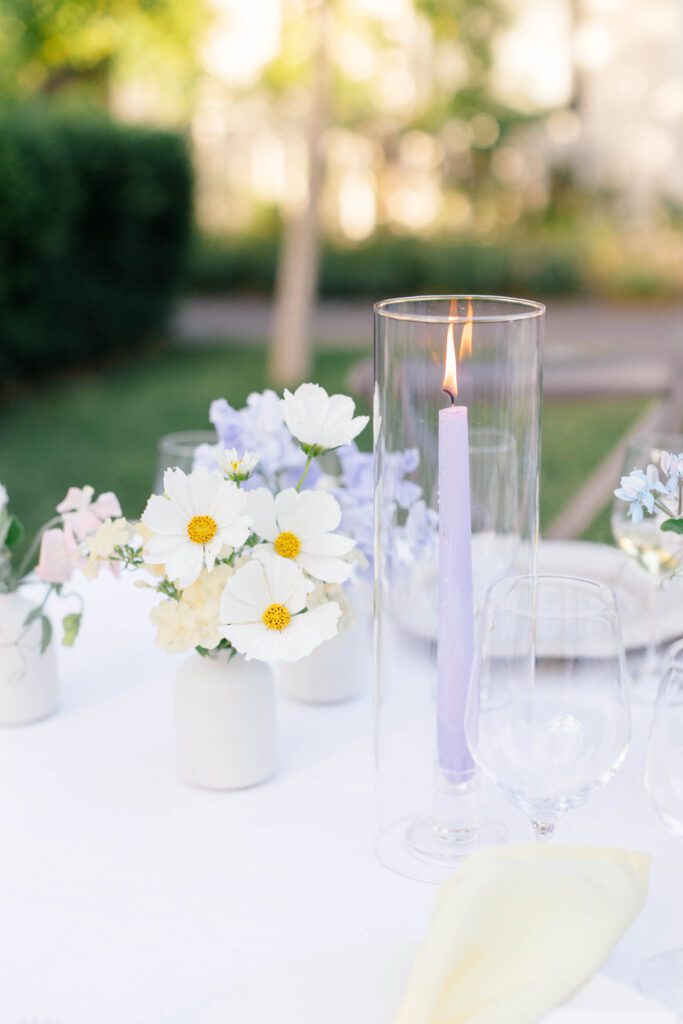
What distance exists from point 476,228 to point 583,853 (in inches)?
435

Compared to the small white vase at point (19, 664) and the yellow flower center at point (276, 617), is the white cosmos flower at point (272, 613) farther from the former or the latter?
the small white vase at point (19, 664)

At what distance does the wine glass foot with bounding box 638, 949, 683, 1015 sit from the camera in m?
0.75

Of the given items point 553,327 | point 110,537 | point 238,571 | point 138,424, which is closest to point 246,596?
point 238,571

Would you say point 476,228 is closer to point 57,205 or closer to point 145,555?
point 57,205

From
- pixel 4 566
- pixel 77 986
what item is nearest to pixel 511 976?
pixel 77 986

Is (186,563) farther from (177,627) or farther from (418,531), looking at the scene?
(418,531)

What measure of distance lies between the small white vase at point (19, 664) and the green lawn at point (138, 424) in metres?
3.58

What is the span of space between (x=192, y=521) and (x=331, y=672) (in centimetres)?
33

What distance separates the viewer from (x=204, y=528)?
0.89m

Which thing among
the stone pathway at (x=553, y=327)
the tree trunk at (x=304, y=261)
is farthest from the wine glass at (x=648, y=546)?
the tree trunk at (x=304, y=261)

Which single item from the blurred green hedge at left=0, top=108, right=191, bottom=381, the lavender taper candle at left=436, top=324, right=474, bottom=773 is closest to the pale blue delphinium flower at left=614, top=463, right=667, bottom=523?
the lavender taper candle at left=436, top=324, right=474, bottom=773

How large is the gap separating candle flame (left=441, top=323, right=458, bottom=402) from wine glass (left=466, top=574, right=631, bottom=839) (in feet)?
0.48

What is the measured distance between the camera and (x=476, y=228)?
11.4 meters

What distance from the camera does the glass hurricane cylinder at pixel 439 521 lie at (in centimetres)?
88
